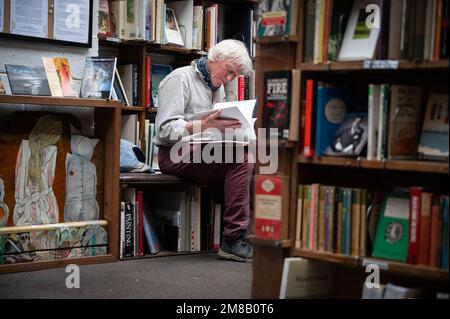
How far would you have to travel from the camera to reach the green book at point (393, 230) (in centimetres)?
260

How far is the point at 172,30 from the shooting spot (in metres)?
4.93

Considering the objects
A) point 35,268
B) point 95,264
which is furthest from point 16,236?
point 95,264

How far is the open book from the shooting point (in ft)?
12.5

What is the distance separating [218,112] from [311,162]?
3.81 ft

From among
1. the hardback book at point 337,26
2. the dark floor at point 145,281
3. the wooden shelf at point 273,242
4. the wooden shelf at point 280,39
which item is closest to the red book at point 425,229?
the wooden shelf at point 273,242

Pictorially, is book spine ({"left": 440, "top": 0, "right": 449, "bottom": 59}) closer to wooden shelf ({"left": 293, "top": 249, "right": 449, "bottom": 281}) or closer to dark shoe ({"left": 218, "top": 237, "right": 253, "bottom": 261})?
wooden shelf ({"left": 293, "top": 249, "right": 449, "bottom": 281})

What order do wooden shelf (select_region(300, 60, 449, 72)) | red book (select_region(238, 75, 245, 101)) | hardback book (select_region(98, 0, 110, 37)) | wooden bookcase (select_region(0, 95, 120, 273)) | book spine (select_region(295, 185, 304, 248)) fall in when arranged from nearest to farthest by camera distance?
wooden shelf (select_region(300, 60, 449, 72)) → book spine (select_region(295, 185, 304, 248)) → wooden bookcase (select_region(0, 95, 120, 273)) → hardback book (select_region(98, 0, 110, 37)) → red book (select_region(238, 75, 245, 101))

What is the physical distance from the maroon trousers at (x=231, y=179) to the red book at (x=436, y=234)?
163 centimetres

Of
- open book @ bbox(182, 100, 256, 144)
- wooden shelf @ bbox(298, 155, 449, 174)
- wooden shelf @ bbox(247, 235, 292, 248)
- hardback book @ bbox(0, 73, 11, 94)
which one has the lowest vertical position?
wooden shelf @ bbox(247, 235, 292, 248)

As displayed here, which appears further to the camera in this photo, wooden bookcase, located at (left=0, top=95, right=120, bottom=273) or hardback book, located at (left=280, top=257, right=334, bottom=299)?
wooden bookcase, located at (left=0, top=95, right=120, bottom=273)

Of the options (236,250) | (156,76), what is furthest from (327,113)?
(156,76)

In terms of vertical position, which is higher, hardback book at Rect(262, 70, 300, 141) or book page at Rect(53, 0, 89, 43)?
book page at Rect(53, 0, 89, 43)

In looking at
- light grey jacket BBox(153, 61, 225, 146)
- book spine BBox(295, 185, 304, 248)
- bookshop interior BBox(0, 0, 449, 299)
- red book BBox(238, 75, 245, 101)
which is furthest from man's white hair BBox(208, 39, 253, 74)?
book spine BBox(295, 185, 304, 248)

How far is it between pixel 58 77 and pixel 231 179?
1043mm
